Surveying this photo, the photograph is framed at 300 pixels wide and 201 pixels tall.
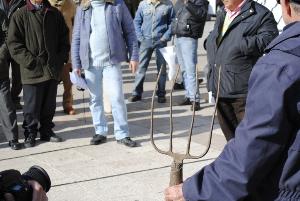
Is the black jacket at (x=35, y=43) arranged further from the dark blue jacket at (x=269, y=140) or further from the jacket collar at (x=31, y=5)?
the dark blue jacket at (x=269, y=140)

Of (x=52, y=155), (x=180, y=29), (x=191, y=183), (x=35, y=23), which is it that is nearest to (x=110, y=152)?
(x=52, y=155)

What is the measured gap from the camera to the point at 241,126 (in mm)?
1930

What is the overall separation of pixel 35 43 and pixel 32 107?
2.43 ft

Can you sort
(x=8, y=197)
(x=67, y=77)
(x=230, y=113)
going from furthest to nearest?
1. (x=67, y=77)
2. (x=230, y=113)
3. (x=8, y=197)

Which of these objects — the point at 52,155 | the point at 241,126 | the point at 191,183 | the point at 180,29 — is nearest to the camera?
the point at 241,126

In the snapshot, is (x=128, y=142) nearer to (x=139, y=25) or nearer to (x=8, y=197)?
(x=139, y=25)

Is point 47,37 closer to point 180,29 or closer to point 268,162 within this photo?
point 180,29

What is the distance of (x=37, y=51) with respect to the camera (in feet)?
20.4

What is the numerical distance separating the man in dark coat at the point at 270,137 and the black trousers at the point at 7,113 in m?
4.69

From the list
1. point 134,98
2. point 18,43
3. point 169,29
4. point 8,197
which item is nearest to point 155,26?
point 169,29

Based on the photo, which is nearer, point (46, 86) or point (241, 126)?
point (241, 126)

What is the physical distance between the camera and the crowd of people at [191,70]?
183cm

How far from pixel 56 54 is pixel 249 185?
15.5ft

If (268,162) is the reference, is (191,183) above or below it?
below
